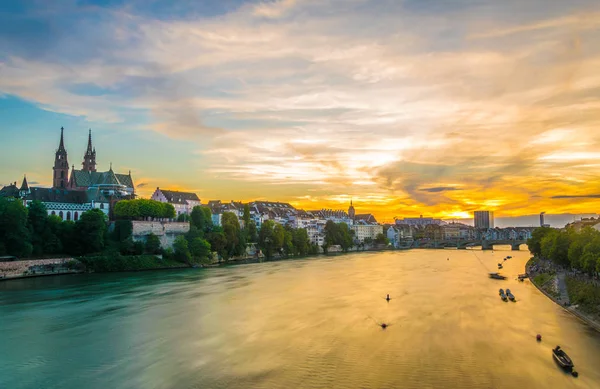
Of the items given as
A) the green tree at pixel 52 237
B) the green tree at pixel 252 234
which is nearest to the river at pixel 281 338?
the green tree at pixel 52 237

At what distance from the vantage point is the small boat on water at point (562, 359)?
16.3m

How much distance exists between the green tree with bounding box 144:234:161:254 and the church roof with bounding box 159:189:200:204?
81.7ft

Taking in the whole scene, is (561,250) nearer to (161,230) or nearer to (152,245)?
(152,245)

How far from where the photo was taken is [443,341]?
65.9 ft

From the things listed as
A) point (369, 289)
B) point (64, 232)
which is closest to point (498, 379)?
point (369, 289)

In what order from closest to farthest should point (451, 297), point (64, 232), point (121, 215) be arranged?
1. point (451, 297)
2. point (64, 232)
3. point (121, 215)

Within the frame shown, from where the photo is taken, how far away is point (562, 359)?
16.7 meters

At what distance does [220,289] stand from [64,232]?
2237 centimetres

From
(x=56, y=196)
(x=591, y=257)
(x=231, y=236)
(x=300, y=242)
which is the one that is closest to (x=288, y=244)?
(x=300, y=242)

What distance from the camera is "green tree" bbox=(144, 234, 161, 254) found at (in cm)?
5394

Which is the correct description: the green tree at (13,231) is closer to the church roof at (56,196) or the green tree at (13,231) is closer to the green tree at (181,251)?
the green tree at (181,251)

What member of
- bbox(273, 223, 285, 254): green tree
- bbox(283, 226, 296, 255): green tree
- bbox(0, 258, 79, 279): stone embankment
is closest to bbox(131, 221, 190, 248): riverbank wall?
bbox(0, 258, 79, 279): stone embankment

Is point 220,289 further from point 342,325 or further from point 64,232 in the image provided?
point 64,232

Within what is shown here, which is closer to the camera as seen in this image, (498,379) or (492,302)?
(498,379)
